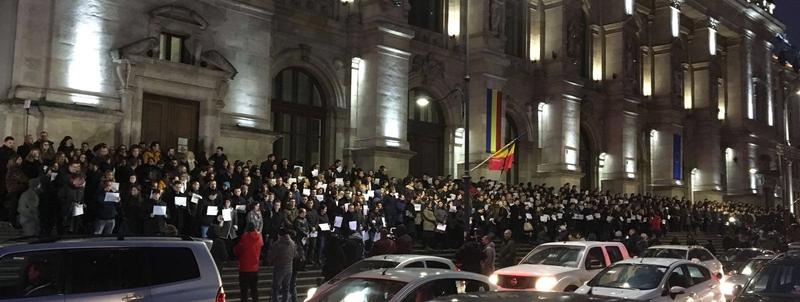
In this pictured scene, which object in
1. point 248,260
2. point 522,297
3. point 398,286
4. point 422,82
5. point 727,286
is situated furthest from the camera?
point 422,82

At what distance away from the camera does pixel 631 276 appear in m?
13.0

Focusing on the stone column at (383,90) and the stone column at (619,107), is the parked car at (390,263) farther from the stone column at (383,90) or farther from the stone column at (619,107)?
the stone column at (619,107)

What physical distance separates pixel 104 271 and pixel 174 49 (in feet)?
51.5

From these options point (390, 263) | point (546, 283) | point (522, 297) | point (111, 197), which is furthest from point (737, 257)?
point (522, 297)

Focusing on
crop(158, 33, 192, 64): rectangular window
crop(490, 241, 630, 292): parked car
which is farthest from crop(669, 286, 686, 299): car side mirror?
crop(158, 33, 192, 64): rectangular window

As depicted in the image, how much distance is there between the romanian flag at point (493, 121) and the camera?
33375 millimetres

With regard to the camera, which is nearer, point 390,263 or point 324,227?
point 390,263

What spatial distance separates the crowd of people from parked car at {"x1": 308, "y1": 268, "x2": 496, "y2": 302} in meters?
5.22

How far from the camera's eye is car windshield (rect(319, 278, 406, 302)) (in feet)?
29.0

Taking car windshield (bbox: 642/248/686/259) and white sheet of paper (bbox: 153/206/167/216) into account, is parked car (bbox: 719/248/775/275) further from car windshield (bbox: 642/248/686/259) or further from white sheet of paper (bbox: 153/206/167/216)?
white sheet of paper (bbox: 153/206/167/216)

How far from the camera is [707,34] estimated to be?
51.2 m

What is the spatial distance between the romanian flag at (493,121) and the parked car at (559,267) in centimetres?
1737

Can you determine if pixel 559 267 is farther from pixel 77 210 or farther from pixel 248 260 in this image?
pixel 77 210

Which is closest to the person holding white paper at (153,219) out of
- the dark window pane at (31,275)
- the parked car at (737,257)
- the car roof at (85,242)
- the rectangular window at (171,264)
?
the car roof at (85,242)
